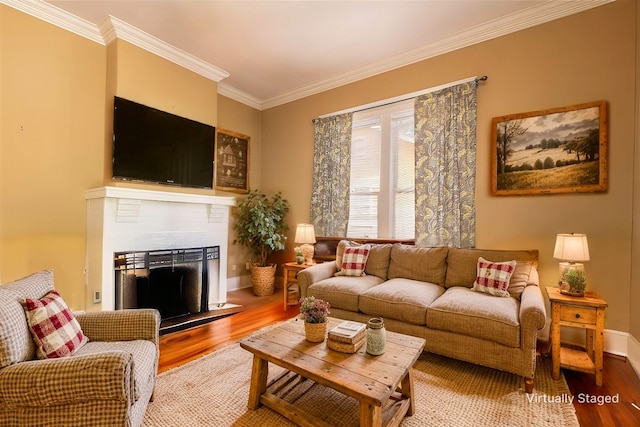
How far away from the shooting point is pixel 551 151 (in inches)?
110

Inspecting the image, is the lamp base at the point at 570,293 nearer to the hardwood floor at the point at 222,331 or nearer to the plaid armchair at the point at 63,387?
the hardwood floor at the point at 222,331

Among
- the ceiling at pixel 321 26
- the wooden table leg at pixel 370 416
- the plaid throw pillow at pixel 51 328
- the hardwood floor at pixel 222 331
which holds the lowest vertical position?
the hardwood floor at pixel 222 331

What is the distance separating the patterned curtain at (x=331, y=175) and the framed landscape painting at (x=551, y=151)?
183 centimetres

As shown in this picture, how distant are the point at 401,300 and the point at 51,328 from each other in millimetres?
2312

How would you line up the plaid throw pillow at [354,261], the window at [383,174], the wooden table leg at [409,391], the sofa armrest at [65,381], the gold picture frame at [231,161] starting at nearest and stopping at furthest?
the sofa armrest at [65,381], the wooden table leg at [409,391], the plaid throw pillow at [354,261], the window at [383,174], the gold picture frame at [231,161]

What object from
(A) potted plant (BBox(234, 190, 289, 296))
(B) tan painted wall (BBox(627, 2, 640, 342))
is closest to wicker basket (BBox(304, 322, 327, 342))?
(B) tan painted wall (BBox(627, 2, 640, 342))

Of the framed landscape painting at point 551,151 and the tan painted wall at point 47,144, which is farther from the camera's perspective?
the tan painted wall at point 47,144

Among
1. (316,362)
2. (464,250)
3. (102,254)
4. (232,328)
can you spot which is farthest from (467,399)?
(102,254)

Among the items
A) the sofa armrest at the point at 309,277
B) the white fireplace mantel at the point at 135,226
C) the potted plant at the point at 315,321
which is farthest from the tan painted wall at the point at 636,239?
the white fireplace mantel at the point at 135,226

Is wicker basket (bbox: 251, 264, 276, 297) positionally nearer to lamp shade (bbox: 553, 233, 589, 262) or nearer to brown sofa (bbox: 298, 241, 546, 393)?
brown sofa (bbox: 298, 241, 546, 393)

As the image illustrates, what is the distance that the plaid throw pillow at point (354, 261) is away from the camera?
3.29 meters

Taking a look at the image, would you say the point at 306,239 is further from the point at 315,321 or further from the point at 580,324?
the point at 580,324

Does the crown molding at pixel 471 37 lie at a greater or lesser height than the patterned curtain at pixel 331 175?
greater

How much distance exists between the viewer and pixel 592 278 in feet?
8.54
